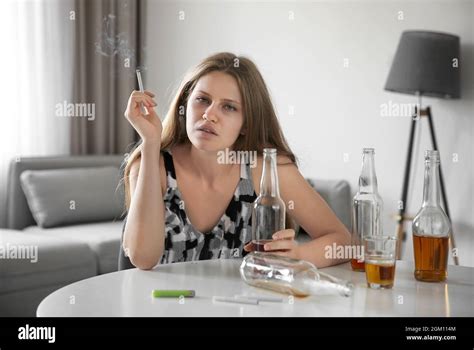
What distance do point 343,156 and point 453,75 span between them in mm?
775

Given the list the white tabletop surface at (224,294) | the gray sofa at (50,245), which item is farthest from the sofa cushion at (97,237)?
the white tabletop surface at (224,294)

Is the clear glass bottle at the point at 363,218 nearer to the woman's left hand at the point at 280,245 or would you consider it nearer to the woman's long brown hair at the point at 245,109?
the woman's left hand at the point at 280,245

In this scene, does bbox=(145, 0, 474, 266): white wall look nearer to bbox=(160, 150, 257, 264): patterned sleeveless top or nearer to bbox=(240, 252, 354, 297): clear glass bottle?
bbox=(160, 150, 257, 264): patterned sleeveless top

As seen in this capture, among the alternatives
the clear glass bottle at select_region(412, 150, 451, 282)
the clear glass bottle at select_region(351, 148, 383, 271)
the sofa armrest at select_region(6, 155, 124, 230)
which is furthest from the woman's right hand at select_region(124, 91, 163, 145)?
the sofa armrest at select_region(6, 155, 124, 230)

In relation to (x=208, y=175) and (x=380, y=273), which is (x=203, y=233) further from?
(x=380, y=273)

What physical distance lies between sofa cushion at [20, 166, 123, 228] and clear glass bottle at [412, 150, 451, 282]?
2456 mm

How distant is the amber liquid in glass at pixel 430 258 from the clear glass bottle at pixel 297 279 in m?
0.20

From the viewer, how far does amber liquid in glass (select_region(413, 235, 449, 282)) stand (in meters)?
1.19

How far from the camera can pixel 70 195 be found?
340 centimetres

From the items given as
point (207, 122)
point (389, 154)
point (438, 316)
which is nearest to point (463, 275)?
point (438, 316)

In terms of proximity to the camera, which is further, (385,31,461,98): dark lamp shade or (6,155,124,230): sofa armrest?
(6,155,124,230): sofa armrest

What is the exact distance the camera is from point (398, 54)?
305cm

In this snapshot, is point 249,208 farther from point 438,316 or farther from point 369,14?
point 369,14

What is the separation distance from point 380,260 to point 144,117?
578 mm
